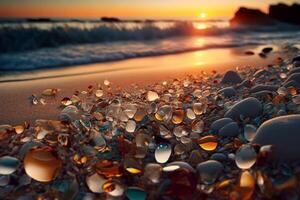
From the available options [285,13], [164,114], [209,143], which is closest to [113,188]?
[209,143]

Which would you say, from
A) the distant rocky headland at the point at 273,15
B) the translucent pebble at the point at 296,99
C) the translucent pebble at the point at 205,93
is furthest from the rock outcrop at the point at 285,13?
the translucent pebble at the point at 296,99

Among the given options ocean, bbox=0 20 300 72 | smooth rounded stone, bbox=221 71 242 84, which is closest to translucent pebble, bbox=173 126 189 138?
smooth rounded stone, bbox=221 71 242 84

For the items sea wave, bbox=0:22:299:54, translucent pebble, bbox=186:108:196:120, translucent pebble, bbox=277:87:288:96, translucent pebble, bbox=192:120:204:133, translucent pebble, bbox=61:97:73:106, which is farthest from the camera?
sea wave, bbox=0:22:299:54

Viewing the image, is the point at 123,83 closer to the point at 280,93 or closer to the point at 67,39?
the point at 280,93

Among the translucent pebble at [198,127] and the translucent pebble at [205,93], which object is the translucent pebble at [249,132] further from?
the translucent pebble at [205,93]

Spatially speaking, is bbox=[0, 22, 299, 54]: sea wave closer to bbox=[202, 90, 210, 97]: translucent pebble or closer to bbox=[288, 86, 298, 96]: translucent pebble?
bbox=[202, 90, 210, 97]: translucent pebble

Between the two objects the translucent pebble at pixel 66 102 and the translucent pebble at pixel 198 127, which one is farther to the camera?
the translucent pebble at pixel 66 102

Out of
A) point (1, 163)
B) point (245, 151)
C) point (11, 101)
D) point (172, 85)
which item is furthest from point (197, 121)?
point (11, 101)
